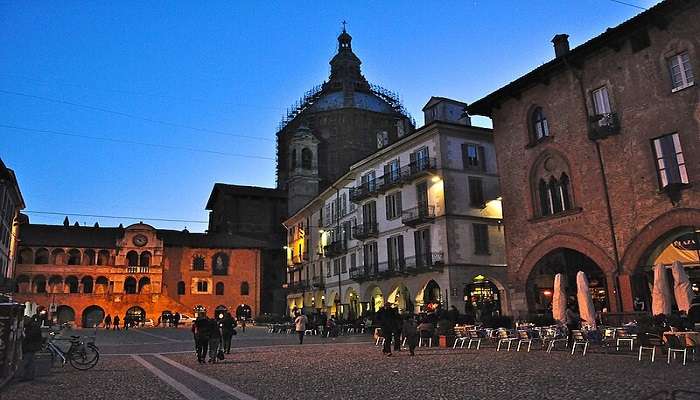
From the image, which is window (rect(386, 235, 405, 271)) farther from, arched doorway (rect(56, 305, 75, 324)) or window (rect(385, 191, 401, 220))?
arched doorway (rect(56, 305, 75, 324))

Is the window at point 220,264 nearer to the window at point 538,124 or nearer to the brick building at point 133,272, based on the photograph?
the brick building at point 133,272

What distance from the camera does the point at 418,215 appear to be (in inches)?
1289

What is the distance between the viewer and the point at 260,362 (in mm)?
15562

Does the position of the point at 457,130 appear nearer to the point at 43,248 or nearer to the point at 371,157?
the point at 371,157

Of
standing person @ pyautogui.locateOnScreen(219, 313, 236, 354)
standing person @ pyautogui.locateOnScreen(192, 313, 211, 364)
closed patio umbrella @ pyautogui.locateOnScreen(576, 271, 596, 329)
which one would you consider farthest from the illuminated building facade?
standing person @ pyautogui.locateOnScreen(192, 313, 211, 364)

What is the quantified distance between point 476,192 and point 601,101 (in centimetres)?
1222

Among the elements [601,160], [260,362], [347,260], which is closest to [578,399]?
[260,362]

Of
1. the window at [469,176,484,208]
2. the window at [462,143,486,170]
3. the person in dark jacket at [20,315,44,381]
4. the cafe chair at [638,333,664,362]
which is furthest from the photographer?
the window at [462,143,486,170]

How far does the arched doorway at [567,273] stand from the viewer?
914 inches

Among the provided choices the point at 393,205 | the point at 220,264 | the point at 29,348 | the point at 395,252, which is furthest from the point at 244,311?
the point at 29,348

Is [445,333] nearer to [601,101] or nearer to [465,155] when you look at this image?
[601,101]

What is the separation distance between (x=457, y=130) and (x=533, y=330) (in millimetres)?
17451

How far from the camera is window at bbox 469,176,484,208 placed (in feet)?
107

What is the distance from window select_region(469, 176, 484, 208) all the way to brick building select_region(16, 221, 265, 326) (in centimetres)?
4075
